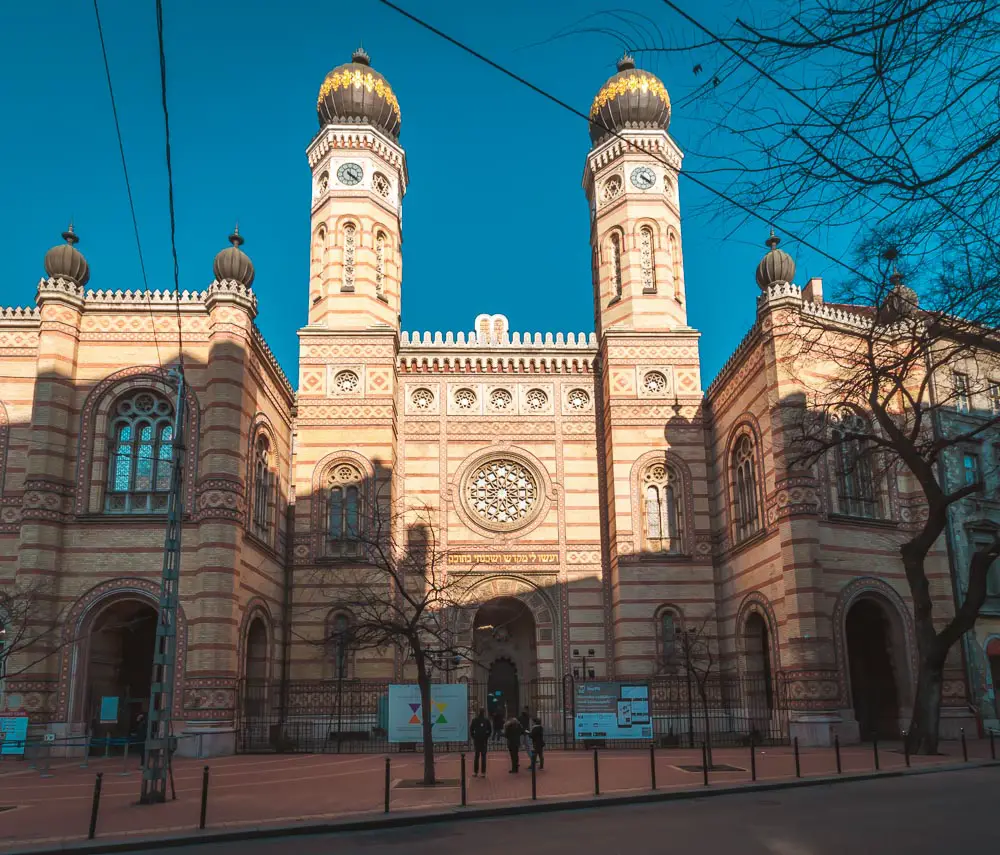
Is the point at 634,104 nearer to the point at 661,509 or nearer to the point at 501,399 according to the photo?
the point at 501,399

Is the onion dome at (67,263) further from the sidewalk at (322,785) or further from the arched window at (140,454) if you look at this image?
the sidewalk at (322,785)

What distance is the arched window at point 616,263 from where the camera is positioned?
33.0 meters

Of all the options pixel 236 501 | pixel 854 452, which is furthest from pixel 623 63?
pixel 236 501

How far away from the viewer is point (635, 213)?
33.1 metres

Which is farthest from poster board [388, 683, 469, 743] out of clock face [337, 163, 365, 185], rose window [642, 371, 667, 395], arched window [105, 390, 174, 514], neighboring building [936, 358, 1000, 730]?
clock face [337, 163, 365, 185]

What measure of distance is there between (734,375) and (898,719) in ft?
35.7

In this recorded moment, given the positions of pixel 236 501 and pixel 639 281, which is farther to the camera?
pixel 639 281

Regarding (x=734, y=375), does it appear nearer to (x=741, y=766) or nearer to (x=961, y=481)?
(x=961, y=481)

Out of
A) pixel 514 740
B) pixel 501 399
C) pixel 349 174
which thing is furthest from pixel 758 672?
pixel 349 174

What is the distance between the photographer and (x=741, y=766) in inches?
727

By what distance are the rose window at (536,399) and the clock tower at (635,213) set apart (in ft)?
10.9

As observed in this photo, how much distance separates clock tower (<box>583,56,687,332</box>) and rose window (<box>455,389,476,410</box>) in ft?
17.7

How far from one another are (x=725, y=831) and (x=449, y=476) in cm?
2148

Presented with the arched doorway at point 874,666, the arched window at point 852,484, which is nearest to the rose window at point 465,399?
the arched window at point 852,484
